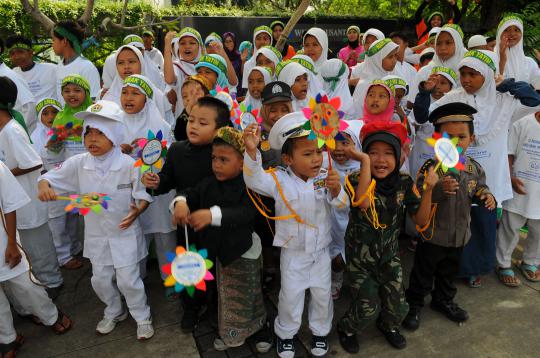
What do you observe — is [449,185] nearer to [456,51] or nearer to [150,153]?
[150,153]

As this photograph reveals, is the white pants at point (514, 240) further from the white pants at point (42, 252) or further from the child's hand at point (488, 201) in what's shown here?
the white pants at point (42, 252)

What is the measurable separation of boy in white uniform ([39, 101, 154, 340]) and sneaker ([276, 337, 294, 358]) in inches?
39.4

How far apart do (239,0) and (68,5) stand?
37.8 ft

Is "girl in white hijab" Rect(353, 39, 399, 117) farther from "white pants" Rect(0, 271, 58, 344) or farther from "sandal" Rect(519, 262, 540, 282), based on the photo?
"white pants" Rect(0, 271, 58, 344)

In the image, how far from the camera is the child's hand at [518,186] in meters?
3.66

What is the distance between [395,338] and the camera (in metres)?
2.88

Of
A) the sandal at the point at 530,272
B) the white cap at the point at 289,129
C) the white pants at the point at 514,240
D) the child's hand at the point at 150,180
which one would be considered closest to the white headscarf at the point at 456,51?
the white pants at the point at 514,240

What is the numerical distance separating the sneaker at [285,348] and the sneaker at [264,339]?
91mm

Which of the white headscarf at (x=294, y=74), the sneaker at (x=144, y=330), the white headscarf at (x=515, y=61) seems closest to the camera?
the sneaker at (x=144, y=330)

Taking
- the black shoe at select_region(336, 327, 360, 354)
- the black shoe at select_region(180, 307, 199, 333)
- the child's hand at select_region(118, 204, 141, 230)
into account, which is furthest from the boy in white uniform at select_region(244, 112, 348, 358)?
the child's hand at select_region(118, 204, 141, 230)

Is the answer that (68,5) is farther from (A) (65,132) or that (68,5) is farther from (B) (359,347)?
(B) (359,347)

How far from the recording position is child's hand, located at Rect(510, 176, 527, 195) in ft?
12.0

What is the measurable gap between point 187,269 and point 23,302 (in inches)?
63.5

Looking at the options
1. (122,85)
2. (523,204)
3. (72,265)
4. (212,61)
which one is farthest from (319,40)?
(72,265)
